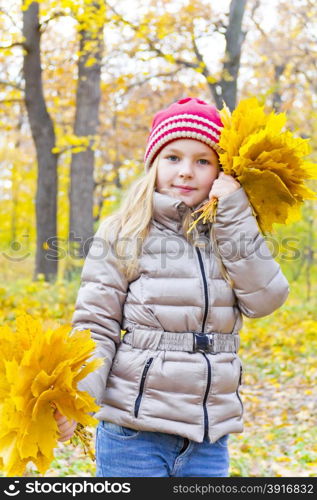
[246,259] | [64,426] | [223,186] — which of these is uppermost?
[223,186]

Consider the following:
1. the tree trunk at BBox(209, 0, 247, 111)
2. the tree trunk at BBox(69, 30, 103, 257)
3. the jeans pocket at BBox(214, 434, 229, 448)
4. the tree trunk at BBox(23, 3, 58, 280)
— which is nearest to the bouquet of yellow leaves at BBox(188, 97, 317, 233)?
the jeans pocket at BBox(214, 434, 229, 448)

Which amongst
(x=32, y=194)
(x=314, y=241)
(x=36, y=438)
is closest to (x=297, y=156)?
(x=36, y=438)

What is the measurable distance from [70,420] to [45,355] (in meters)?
0.23

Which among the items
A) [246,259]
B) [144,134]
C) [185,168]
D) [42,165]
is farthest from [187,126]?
[144,134]

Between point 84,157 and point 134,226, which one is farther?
point 84,157

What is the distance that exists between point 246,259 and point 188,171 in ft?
1.40

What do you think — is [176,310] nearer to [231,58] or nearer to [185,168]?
[185,168]

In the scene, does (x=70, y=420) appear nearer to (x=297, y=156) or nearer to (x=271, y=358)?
(x=297, y=156)

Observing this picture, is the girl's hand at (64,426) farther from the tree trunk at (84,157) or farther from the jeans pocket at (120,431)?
the tree trunk at (84,157)

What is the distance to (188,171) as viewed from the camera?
89.9 inches

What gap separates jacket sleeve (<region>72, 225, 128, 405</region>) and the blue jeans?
17cm

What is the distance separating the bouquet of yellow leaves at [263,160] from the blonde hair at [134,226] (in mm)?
159

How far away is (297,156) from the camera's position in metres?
2.19

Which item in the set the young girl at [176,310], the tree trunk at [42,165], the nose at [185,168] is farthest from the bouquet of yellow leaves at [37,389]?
the tree trunk at [42,165]
